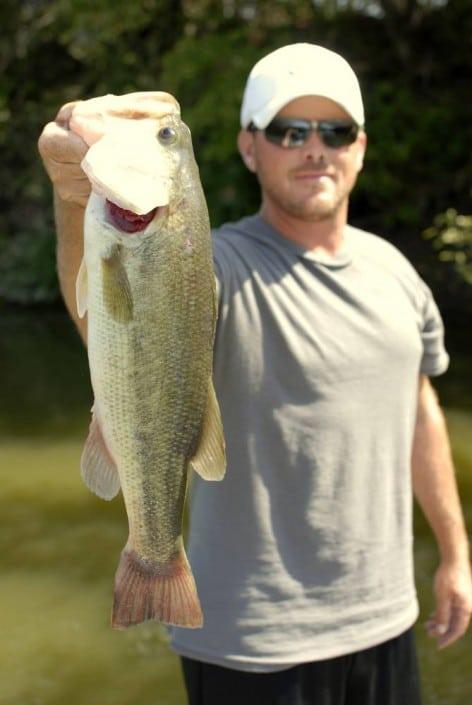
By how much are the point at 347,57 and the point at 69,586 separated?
1125 cm

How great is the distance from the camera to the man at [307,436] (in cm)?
232

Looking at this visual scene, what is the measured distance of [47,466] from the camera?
325 inches

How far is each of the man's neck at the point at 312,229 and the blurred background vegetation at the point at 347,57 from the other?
10.3 metres

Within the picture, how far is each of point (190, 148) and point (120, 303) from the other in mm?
313

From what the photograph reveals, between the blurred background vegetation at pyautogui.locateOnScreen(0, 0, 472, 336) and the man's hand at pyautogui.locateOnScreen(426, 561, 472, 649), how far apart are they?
1024 centimetres

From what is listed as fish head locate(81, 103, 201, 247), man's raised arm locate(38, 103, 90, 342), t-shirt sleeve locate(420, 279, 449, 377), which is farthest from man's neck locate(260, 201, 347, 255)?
fish head locate(81, 103, 201, 247)

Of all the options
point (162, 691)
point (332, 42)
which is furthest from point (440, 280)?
point (162, 691)

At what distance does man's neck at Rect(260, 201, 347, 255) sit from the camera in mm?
2549

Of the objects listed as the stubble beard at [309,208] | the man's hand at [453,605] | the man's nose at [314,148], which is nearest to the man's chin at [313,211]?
the stubble beard at [309,208]

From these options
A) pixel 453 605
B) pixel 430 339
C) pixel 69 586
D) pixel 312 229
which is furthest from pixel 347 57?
pixel 453 605

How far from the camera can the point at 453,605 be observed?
2740mm

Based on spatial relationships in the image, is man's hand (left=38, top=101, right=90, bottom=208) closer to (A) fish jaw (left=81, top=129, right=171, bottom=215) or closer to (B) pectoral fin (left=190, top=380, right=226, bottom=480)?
(A) fish jaw (left=81, top=129, right=171, bottom=215)

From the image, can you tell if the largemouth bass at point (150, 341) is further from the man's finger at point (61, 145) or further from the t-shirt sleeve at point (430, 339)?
the t-shirt sleeve at point (430, 339)

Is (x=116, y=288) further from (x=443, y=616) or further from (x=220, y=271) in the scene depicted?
(x=443, y=616)
